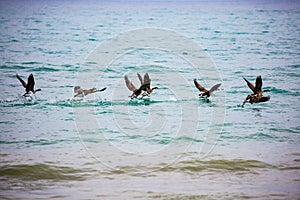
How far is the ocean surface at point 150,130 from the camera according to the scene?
20.1 ft

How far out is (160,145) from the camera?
750 cm

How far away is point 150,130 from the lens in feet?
26.8

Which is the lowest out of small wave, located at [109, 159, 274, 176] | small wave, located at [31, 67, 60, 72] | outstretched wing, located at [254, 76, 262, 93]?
small wave, located at [109, 159, 274, 176]

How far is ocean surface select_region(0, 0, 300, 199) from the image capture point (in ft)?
20.1

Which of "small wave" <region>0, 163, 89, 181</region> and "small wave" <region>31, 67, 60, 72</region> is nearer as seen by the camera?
"small wave" <region>0, 163, 89, 181</region>

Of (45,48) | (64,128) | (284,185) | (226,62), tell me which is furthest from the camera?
(45,48)

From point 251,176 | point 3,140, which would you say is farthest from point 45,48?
point 251,176

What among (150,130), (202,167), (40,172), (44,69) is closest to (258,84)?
(150,130)

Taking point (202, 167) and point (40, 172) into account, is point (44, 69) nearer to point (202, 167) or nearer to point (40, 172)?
point (40, 172)

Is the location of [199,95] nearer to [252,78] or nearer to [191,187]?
[252,78]

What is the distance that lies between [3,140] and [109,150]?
1568 millimetres

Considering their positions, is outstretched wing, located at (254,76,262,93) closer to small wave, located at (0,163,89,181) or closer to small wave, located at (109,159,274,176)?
small wave, located at (109,159,274,176)

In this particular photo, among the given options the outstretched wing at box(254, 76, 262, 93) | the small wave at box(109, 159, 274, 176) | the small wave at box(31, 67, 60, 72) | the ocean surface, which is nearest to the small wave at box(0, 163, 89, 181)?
the ocean surface

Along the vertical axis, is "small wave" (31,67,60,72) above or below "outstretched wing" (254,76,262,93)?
above
